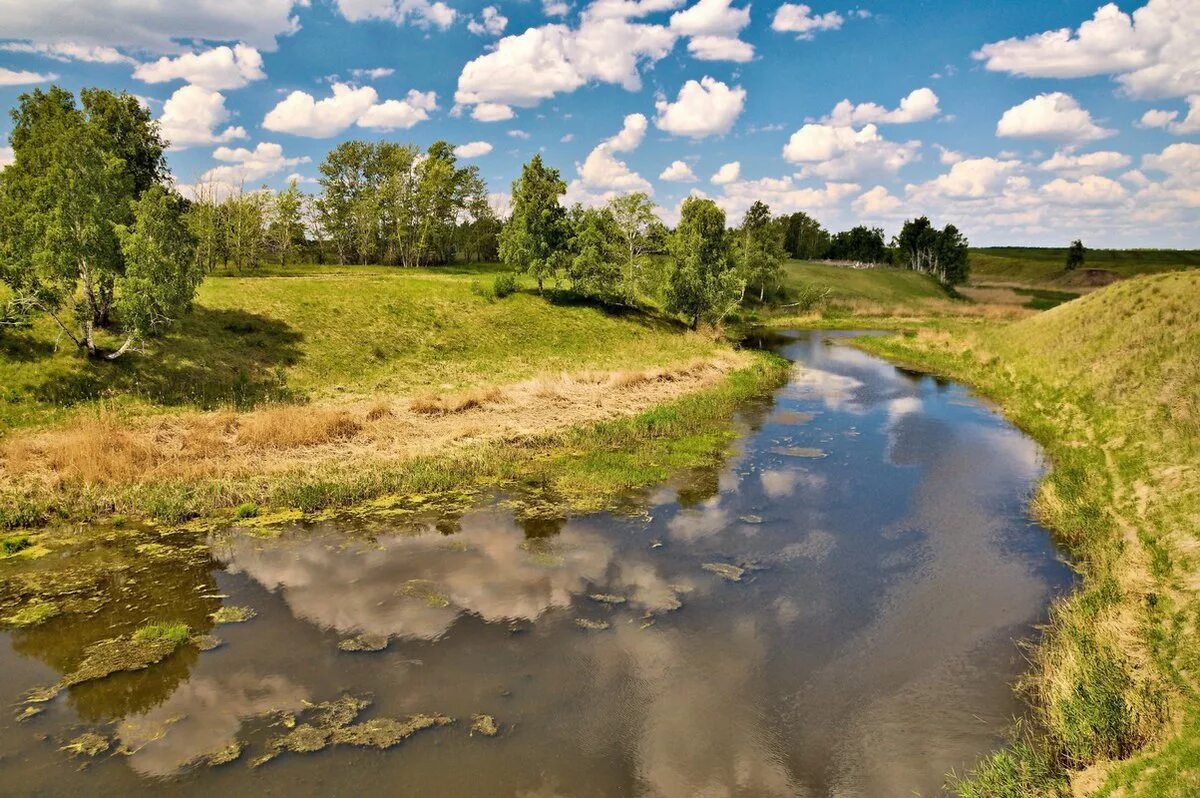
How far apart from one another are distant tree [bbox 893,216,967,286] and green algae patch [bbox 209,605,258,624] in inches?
6503

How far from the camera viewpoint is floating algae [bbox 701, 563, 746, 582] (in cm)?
1900

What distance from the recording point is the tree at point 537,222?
61969 mm

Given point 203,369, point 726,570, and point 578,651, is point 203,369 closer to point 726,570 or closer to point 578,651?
point 578,651

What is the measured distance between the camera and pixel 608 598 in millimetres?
17672

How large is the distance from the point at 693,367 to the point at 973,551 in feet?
97.0

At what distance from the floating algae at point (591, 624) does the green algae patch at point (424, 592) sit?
3.60 metres

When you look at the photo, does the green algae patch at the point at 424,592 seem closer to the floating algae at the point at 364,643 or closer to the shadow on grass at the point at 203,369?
the floating algae at the point at 364,643

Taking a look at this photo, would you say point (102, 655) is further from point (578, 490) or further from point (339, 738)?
point (578, 490)

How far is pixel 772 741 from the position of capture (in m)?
12.5

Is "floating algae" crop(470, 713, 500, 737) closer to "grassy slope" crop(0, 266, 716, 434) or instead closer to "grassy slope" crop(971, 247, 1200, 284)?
"grassy slope" crop(0, 266, 716, 434)

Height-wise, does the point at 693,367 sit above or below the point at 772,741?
above

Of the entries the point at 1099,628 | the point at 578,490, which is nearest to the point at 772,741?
the point at 1099,628

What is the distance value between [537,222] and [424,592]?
49507 millimetres

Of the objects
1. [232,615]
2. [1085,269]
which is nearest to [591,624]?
[232,615]
